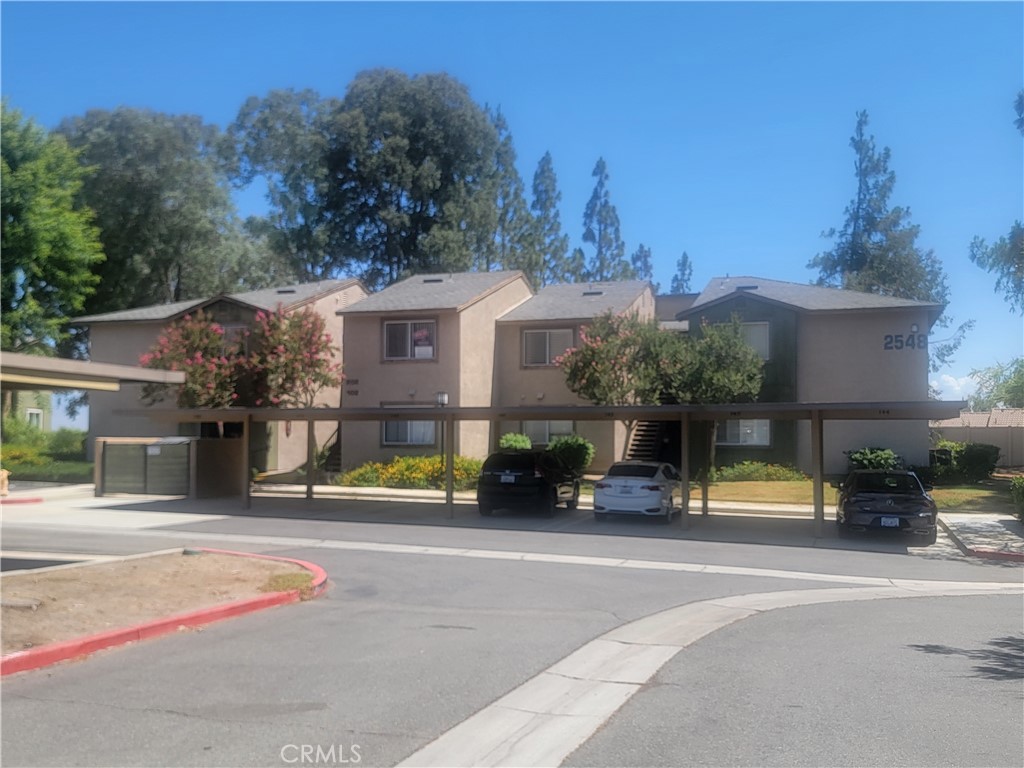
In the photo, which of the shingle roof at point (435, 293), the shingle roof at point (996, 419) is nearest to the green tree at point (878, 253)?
the shingle roof at point (996, 419)

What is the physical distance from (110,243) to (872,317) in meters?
38.2

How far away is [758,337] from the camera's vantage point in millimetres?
33656

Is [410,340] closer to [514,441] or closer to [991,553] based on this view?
[514,441]

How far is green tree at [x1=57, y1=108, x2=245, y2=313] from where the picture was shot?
4938 centimetres

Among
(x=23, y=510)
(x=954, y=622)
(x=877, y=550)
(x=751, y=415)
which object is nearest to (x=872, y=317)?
(x=751, y=415)

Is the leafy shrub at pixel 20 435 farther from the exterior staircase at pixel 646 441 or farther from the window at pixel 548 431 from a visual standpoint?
Answer: the exterior staircase at pixel 646 441

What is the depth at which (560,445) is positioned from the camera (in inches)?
1288

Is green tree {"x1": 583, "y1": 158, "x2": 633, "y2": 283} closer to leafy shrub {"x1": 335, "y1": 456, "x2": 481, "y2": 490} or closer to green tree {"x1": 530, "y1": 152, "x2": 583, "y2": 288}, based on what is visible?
green tree {"x1": 530, "y1": 152, "x2": 583, "y2": 288}

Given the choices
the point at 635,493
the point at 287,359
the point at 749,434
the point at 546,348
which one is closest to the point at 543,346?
the point at 546,348

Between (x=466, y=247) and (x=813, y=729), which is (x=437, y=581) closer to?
(x=813, y=729)

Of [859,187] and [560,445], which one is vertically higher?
[859,187]

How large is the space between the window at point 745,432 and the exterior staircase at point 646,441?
7.52 ft

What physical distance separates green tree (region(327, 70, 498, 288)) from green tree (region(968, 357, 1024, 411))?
3398cm

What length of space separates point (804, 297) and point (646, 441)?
7716 mm
